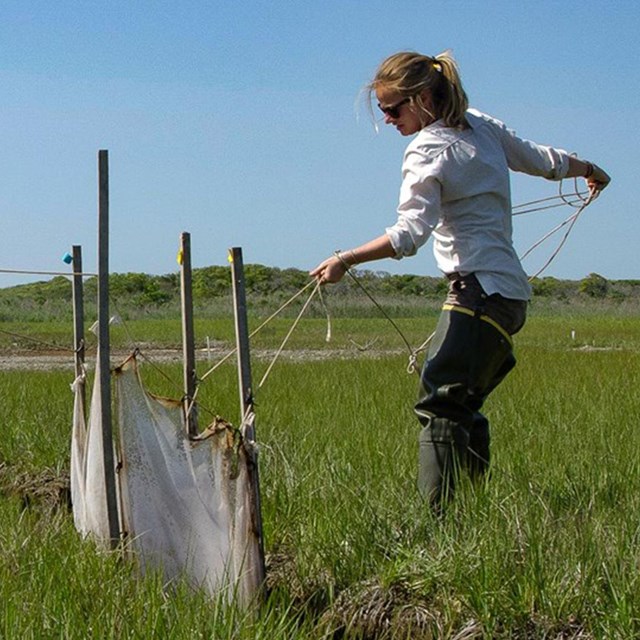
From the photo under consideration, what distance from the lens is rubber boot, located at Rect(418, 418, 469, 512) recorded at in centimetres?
346

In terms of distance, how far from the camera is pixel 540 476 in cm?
402

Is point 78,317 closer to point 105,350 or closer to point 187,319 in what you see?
point 187,319

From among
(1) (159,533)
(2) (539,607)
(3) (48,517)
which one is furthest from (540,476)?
(3) (48,517)

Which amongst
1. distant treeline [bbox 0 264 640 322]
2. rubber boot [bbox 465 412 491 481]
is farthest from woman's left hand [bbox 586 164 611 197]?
distant treeline [bbox 0 264 640 322]

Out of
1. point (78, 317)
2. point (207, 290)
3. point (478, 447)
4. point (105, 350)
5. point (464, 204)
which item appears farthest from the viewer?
point (207, 290)

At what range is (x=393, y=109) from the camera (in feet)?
11.2

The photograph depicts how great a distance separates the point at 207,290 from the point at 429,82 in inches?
1143

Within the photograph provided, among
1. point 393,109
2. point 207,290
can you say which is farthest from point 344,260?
point 207,290

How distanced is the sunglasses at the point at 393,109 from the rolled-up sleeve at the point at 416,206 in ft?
0.47

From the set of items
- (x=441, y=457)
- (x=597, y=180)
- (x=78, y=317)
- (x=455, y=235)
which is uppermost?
(x=597, y=180)

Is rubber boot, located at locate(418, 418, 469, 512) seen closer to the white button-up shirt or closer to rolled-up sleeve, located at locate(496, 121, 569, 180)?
the white button-up shirt

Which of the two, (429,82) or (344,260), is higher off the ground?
(429,82)

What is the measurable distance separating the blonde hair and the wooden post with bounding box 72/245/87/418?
149cm

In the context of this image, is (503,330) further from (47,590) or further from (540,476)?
(47,590)
